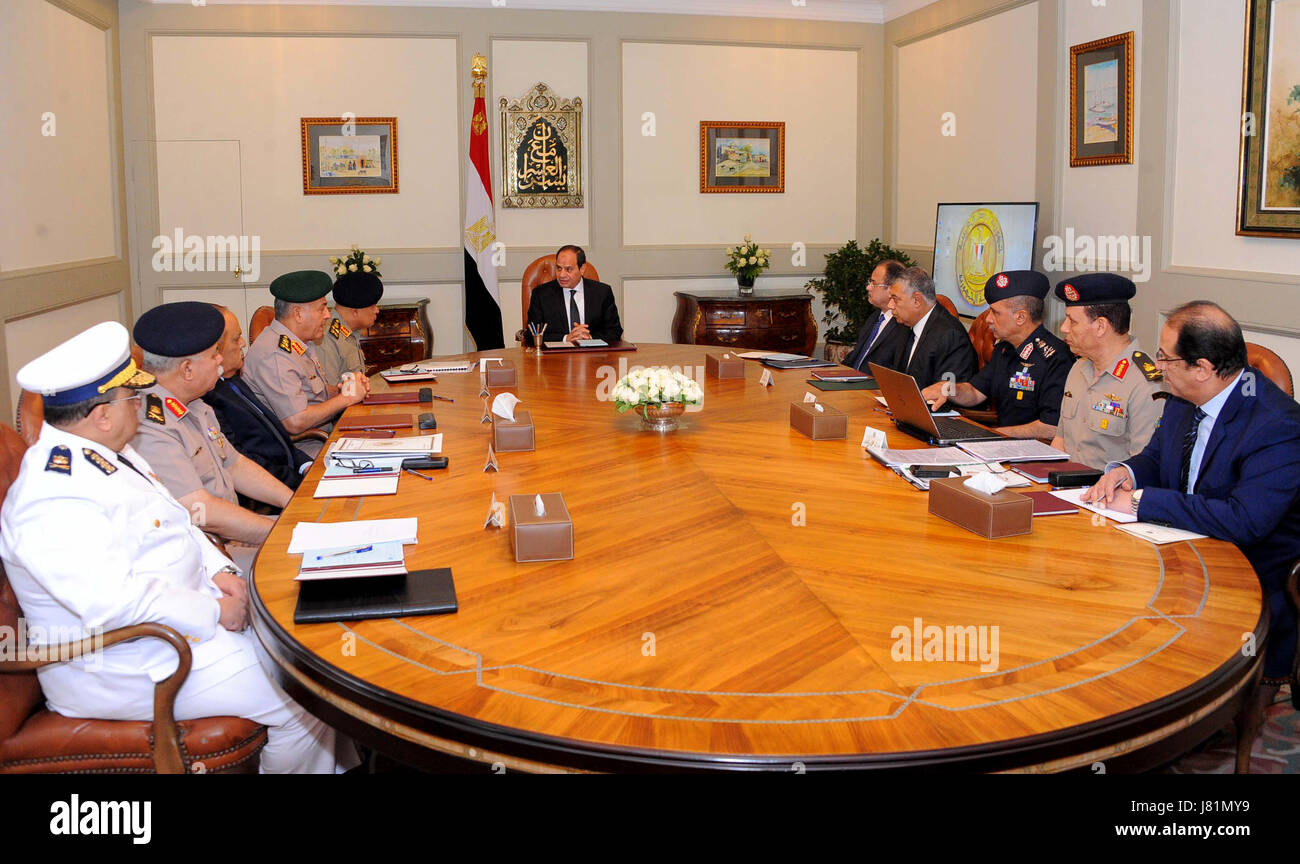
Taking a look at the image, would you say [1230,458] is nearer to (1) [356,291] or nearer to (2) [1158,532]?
(2) [1158,532]

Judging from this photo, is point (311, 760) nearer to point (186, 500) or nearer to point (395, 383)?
point (186, 500)

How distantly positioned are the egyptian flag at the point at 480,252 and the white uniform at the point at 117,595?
521 centimetres

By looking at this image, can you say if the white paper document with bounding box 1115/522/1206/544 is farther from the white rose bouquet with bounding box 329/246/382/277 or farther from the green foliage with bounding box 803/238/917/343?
the white rose bouquet with bounding box 329/246/382/277

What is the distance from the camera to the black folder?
1917mm

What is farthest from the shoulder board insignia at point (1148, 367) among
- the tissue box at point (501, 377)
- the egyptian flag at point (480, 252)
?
the egyptian flag at point (480, 252)

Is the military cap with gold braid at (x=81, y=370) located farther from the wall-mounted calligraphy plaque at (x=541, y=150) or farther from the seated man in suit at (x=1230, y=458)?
the wall-mounted calligraphy plaque at (x=541, y=150)

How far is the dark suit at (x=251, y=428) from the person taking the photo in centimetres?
385

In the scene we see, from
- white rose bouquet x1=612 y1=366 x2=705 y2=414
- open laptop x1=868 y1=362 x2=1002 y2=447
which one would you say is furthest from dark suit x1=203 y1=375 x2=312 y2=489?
open laptop x1=868 y1=362 x2=1002 y2=447

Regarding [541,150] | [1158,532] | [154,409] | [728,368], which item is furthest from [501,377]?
[541,150]

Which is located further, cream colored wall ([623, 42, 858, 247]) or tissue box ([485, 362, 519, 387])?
cream colored wall ([623, 42, 858, 247])

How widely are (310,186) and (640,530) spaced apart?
6.00 metres

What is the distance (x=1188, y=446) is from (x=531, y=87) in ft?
19.7

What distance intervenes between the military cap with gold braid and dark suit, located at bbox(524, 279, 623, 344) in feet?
13.4

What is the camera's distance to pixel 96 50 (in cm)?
680
